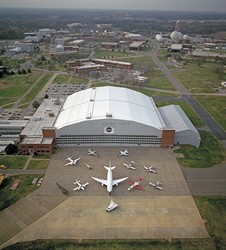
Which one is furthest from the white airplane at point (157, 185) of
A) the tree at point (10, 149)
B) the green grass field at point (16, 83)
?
the green grass field at point (16, 83)

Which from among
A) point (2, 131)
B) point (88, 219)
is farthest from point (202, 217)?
point (2, 131)

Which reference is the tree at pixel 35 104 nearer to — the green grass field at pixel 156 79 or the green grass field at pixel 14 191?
the green grass field at pixel 14 191

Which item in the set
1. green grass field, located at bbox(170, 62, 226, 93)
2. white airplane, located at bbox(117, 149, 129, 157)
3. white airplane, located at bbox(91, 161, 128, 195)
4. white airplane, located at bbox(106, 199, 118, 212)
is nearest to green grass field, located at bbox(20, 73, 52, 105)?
white airplane, located at bbox(117, 149, 129, 157)

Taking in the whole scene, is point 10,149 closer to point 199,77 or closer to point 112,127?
point 112,127

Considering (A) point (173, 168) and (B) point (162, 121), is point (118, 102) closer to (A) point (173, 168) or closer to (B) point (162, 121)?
(B) point (162, 121)

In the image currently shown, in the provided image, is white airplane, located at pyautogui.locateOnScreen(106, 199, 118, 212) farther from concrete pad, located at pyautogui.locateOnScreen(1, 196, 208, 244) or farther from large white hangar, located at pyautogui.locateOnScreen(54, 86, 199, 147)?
large white hangar, located at pyautogui.locateOnScreen(54, 86, 199, 147)

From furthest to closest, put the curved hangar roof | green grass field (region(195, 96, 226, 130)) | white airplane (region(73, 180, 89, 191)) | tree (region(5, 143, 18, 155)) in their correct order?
green grass field (region(195, 96, 226, 130)), the curved hangar roof, tree (region(5, 143, 18, 155)), white airplane (region(73, 180, 89, 191))
